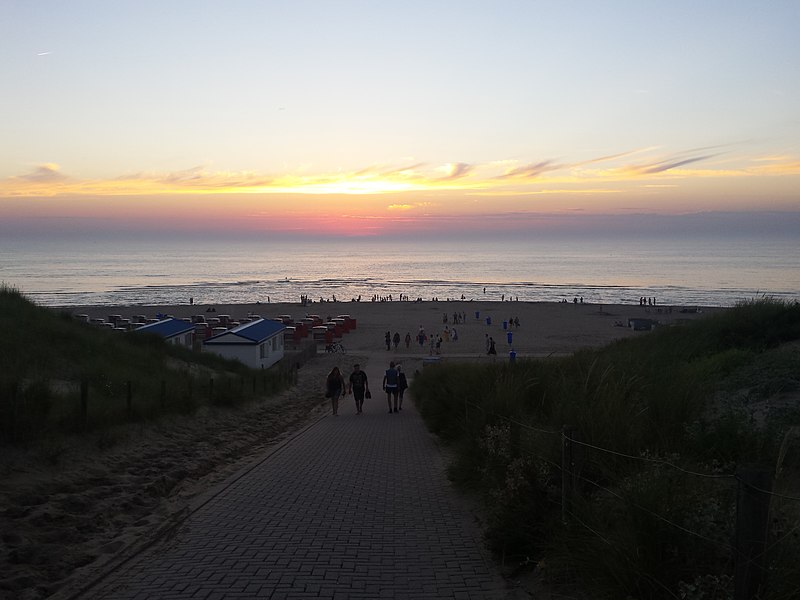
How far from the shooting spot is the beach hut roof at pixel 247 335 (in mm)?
27078

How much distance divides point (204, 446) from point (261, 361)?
16.8 metres

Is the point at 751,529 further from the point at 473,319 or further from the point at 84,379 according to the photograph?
the point at 473,319

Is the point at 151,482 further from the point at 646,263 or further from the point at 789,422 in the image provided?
the point at 646,263

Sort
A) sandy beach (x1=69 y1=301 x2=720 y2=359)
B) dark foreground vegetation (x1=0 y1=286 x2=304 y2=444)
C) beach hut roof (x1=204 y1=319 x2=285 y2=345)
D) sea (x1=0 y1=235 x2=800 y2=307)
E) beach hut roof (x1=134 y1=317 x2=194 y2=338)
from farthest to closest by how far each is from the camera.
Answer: sea (x1=0 y1=235 x2=800 y2=307)
sandy beach (x1=69 y1=301 x2=720 y2=359)
beach hut roof (x1=204 y1=319 x2=285 y2=345)
beach hut roof (x1=134 y1=317 x2=194 y2=338)
dark foreground vegetation (x1=0 y1=286 x2=304 y2=444)

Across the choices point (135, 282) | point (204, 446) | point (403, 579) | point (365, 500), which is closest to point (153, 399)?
point (204, 446)

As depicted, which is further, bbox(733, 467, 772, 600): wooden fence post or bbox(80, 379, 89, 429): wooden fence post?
bbox(80, 379, 89, 429): wooden fence post

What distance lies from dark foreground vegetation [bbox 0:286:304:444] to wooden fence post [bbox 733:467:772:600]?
8.02 m

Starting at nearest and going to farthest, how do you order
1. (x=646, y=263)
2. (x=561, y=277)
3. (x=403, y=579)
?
1. (x=403, y=579)
2. (x=561, y=277)
3. (x=646, y=263)

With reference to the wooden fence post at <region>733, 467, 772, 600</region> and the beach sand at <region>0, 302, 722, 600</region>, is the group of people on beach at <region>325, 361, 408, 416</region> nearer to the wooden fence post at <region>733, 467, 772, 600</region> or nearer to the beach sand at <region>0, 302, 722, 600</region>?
the beach sand at <region>0, 302, 722, 600</region>

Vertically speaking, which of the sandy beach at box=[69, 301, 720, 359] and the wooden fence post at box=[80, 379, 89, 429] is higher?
the wooden fence post at box=[80, 379, 89, 429]

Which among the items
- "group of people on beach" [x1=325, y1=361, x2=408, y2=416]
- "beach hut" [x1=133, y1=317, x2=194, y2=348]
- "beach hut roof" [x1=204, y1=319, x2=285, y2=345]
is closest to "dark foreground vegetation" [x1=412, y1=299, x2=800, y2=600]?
"group of people on beach" [x1=325, y1=361, x2=408, y2=416]

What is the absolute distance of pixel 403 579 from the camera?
5.21 metres

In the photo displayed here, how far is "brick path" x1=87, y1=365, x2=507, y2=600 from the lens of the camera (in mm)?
5041

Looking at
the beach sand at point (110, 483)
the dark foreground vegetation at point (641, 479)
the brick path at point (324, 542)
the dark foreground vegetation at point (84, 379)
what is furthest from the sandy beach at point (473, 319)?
the brick path at point (324, 542)
